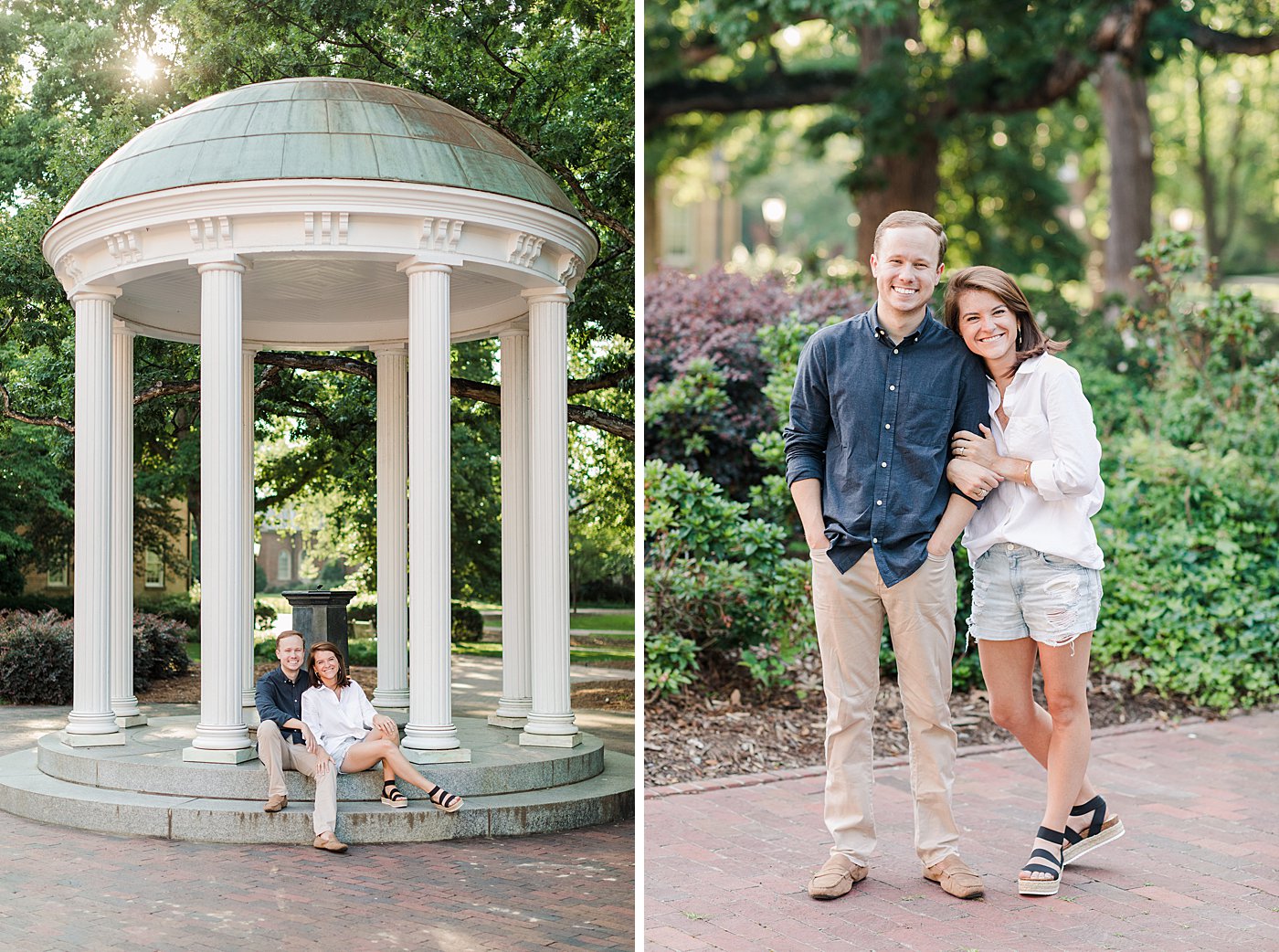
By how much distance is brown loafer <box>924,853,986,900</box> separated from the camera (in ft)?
12.5

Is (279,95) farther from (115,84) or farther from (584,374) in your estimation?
(584,374)

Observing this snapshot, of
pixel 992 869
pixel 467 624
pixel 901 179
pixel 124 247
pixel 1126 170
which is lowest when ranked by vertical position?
pixel 992 869

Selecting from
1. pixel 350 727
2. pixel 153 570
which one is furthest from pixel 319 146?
pixel 350 727

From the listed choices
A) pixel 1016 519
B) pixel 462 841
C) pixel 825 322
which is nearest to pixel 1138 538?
pixel 825 322

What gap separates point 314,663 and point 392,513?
1174 mm

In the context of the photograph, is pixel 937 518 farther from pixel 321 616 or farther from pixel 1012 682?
pixel 321 616

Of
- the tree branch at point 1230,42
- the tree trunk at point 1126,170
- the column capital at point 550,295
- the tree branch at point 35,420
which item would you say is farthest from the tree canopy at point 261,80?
the tree trunk at point 1126,170

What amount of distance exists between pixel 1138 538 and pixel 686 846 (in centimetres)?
424

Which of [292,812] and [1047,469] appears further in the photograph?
[292,812]

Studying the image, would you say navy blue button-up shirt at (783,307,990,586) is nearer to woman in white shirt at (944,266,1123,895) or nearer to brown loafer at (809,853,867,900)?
woman in white shirt at (944,266,1123,895)

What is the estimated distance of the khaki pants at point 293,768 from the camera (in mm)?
4426

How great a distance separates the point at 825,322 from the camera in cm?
762

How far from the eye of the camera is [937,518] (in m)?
3.77

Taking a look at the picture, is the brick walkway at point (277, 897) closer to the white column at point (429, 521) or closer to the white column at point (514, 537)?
the white column at point (429, 521)
